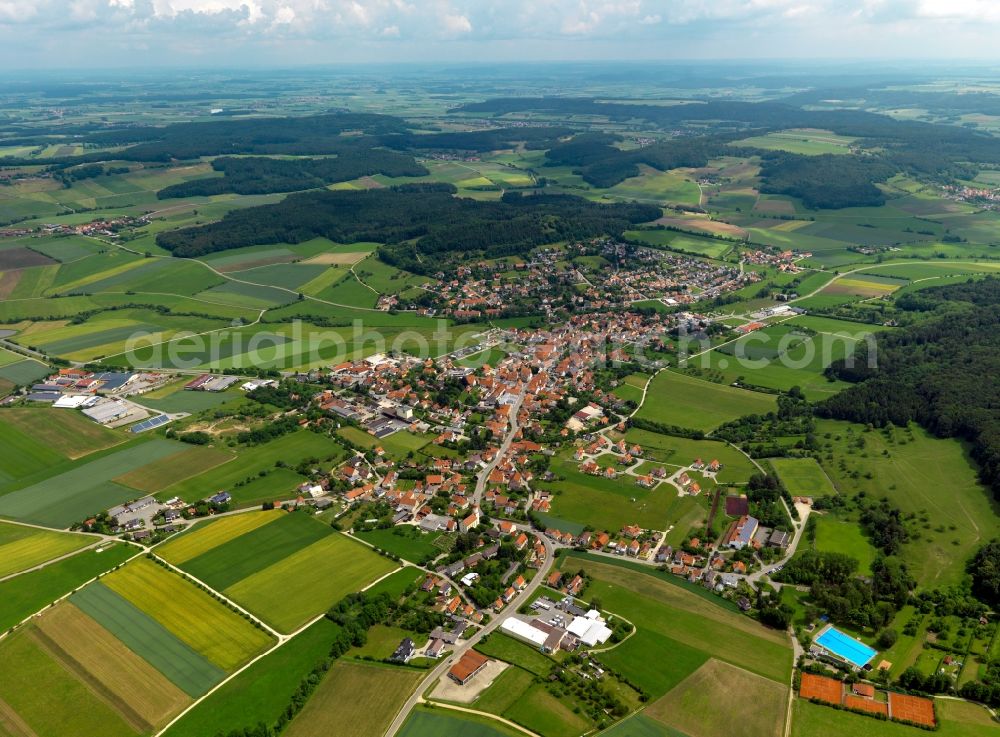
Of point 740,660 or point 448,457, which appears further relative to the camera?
point 448,457

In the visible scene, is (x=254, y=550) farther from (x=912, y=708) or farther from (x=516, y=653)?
(x=912, y=708)

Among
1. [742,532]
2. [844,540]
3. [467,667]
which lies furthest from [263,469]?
[844,540]

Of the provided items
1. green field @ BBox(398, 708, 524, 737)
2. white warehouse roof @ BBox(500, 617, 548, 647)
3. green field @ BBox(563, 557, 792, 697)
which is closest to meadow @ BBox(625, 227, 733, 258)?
green field @ BBox(563, 557, 792, 697)

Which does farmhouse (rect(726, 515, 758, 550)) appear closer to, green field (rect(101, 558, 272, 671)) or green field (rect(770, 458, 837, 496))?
green field (rect(770, 458, 837, 496))

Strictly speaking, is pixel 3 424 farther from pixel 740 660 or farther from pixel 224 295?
pixel 740 660

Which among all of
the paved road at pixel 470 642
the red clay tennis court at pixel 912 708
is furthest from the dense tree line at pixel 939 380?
the paved road at pixel 470 642

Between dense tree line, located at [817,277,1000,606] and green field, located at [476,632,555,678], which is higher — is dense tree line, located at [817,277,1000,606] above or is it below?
above

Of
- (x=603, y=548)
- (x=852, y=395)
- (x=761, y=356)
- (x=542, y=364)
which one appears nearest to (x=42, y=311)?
(x=542, y=364)
